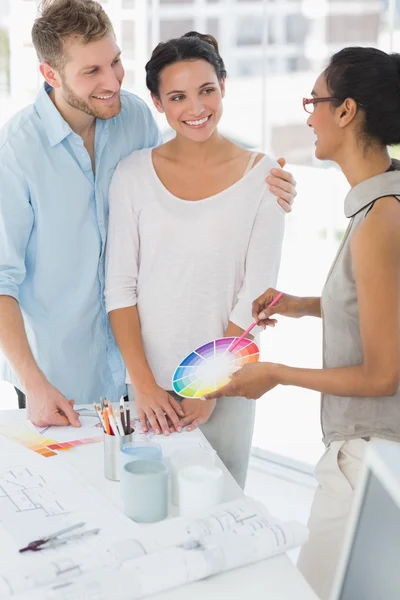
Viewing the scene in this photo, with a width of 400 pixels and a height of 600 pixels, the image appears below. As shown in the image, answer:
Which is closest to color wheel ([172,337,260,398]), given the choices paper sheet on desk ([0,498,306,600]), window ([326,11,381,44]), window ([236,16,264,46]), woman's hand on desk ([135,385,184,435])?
woman's hand on desk ([135,385,184,435])

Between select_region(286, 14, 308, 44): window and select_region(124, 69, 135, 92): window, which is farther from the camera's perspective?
select_region(286, 14, 308, 44): window

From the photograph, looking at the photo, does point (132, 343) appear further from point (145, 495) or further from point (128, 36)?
point (128, 36)

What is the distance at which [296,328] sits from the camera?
4.75 metres

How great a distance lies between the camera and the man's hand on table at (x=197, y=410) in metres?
1.88

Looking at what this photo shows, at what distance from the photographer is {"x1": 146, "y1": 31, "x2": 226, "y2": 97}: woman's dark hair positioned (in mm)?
1974

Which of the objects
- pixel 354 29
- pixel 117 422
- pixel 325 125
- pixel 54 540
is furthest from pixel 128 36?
pixel 54 540

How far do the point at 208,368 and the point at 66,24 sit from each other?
941 mm

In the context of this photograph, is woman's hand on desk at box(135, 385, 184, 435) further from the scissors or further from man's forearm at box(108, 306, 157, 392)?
the scissors

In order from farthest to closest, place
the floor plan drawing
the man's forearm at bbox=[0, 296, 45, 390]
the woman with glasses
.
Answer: the man's forearm at bbox=[0, 296, 45, 390] < the woman with glasses < the floor plan drawing

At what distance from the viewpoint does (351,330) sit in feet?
5.36

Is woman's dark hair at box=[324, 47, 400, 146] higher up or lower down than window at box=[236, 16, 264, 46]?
lower down

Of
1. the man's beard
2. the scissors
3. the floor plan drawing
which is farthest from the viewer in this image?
the man's beard

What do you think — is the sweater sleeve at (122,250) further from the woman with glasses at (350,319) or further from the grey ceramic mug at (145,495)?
the grey ceramic mug at (145,495)

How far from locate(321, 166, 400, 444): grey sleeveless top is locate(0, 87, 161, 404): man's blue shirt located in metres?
0.70
